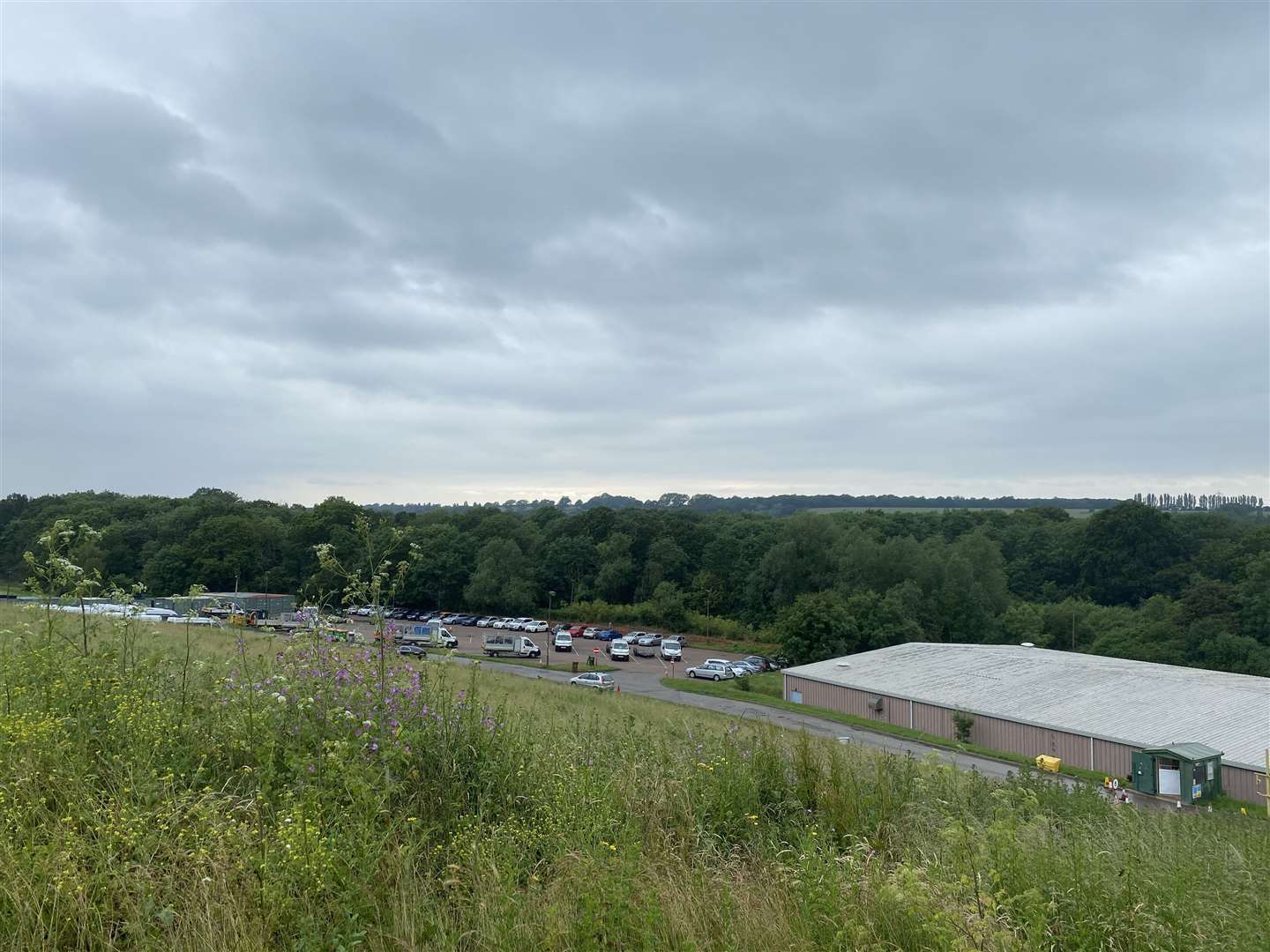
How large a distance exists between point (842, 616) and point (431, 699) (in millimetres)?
48321

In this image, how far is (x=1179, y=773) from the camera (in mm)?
20484

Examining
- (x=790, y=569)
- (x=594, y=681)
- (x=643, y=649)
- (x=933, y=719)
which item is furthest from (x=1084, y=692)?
(x=790, y=569)

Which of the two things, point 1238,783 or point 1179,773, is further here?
point 1238,783

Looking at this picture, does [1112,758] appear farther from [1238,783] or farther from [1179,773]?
[1179,773]

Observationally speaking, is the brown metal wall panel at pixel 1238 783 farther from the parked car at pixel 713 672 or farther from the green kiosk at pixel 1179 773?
the parked car at pixel 713 672

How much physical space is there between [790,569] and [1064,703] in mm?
38674

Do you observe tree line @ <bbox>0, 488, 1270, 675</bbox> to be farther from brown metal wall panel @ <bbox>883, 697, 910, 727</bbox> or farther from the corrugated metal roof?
brown metal wall panel @ <bbox>883, 697, 910, 727</bbox>

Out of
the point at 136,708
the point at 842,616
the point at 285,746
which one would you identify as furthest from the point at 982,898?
the point at 842,616

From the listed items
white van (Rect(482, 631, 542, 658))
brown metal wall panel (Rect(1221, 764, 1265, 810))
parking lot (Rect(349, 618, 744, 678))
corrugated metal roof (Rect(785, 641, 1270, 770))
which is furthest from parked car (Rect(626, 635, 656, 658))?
brown metal wall panel (Rect(1221, 764, 1265, 810))

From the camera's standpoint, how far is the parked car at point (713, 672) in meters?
45.2

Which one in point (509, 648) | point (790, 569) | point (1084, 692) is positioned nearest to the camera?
point (1084, 692)

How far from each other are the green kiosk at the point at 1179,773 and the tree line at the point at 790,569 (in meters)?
28.3

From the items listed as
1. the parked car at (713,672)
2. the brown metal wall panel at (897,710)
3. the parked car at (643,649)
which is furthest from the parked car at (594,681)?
the parked car at (643,649)

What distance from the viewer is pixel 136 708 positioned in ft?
14.6
